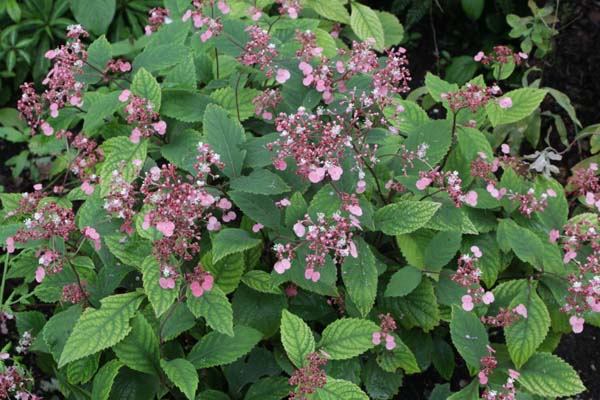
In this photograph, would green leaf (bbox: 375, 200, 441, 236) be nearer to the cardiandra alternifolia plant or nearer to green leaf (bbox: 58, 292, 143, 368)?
the cardiandra alternifolia plant

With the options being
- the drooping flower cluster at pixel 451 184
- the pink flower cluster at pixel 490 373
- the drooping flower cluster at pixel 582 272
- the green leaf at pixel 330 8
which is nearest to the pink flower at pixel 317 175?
the drooping flower cluster at pixel 451 184

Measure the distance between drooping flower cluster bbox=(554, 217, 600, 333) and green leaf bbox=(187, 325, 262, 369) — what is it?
0.86m

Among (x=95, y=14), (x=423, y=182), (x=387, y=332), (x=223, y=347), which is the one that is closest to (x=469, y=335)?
(x=387, y=332)

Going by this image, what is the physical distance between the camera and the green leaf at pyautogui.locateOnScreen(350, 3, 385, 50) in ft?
9.23

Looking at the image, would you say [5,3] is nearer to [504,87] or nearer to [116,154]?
[116,154]

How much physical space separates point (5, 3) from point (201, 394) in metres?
2.45

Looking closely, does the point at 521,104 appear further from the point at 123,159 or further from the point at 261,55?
the point at 123,159

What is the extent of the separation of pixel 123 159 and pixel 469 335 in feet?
3.51

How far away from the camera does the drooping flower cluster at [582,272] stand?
176cm

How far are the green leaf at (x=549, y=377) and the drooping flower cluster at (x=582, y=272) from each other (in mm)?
110

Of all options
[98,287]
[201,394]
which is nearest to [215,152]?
[98,287]

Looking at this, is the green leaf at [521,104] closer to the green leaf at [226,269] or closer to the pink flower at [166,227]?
the green leaf at [226,269]

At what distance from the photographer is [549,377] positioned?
71.4 inches

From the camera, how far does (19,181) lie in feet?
11.1
